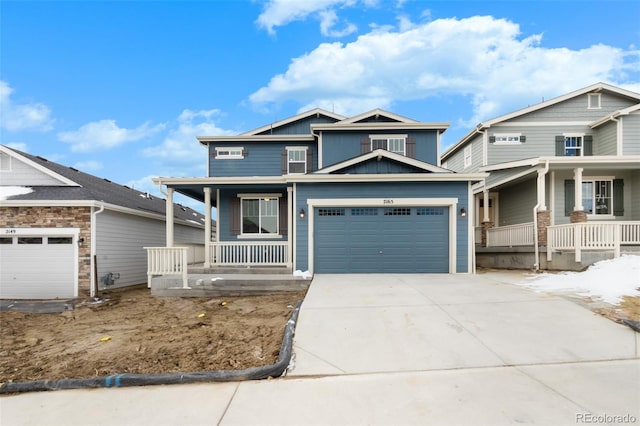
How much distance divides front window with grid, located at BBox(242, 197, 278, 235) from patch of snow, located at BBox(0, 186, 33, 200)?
24.0 ft

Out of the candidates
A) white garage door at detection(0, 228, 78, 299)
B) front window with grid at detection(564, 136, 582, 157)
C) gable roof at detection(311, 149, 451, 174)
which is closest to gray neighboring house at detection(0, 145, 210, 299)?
white garage door at detection(0, 228, 78, 299)

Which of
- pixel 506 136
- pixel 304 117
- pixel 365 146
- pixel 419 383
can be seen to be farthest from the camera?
pixel 304 117

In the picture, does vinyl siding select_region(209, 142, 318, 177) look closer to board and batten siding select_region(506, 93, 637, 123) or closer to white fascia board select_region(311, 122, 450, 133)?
white fascia board select_region(311, 122, 450, 133)

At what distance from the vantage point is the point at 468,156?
17.0 m

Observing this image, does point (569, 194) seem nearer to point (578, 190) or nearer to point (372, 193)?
point (578, 190)

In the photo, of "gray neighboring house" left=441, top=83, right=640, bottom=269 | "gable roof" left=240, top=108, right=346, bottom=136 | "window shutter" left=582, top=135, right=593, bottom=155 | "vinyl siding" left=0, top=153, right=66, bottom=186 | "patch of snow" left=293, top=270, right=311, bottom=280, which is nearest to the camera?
"patch of snow" left=293, top=270, right=311, bottom=280

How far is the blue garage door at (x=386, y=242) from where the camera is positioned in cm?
1072

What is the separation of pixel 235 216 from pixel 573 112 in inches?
612

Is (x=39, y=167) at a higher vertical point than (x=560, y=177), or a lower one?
higher

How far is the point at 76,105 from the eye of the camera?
61.4 feet

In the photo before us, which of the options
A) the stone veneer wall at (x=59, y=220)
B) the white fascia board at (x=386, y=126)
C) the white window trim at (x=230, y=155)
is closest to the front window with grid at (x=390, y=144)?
the white fascia board at (x=386, y=126)

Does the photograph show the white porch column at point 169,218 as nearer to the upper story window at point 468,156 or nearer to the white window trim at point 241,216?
the white window trim at point 241,216

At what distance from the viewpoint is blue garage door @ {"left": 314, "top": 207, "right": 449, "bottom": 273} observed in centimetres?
1072

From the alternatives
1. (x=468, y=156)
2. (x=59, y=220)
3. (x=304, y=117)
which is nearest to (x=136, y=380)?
(x=59, y=220)
